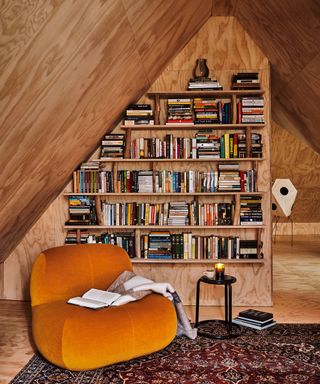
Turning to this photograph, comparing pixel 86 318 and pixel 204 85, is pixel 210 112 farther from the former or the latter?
pixel 86 318

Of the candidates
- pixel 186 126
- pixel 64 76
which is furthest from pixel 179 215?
pixel 64 76

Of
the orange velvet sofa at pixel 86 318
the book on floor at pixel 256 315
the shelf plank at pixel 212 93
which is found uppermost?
the shelf plank at pixel 212 93

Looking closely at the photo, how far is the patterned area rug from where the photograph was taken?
9.30 feet

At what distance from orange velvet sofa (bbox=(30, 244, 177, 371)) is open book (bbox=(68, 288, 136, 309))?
57 mm

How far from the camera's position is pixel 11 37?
189 cm

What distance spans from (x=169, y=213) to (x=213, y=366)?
6.09 ft

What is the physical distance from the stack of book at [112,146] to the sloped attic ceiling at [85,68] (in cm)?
10

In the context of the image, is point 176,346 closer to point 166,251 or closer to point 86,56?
point 166,251

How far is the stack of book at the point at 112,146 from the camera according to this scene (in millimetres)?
4656

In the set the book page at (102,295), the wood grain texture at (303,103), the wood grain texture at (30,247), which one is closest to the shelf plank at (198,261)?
the wood grain texture at (30,247)

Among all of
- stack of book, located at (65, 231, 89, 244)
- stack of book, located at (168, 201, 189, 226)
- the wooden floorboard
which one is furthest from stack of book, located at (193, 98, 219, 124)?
the wooden floorboard

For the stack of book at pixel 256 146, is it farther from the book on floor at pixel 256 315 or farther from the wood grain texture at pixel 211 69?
the book on floor at pixel 256 315

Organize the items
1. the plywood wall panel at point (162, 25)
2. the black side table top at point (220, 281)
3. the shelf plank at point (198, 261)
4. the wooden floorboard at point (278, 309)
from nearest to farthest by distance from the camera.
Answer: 1. the plywood wall panel at point (162, 25)
2. the wooden floorboard at point (278, 309)
3. the black side table top at point (220, 281)
4. the shelf plank at point (198, 261)

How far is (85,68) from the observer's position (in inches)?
111
